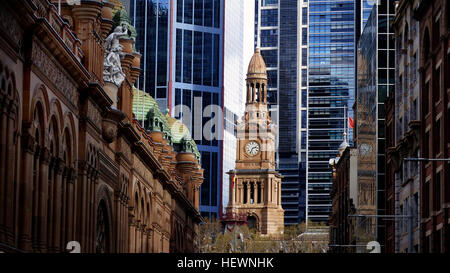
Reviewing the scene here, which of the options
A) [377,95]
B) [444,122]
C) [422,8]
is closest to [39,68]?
[444,122]

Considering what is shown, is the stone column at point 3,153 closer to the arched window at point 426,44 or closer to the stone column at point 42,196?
the stone column at point 42,196

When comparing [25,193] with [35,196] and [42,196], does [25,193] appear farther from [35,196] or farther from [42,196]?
[42,196]

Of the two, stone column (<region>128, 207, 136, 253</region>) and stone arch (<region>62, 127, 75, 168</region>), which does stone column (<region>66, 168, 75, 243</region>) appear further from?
stone column (<region>128, 207, 136, 253</region>)

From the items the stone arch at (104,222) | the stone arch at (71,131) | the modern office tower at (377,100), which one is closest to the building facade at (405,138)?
the modern office tower at (377,100)

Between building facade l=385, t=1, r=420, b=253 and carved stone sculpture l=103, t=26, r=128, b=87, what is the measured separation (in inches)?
651

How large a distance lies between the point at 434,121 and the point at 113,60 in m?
17.7

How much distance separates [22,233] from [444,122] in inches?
913

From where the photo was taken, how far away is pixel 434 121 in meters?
62.0

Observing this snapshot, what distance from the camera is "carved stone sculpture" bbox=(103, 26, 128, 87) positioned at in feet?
218

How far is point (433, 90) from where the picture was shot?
62.5 metres

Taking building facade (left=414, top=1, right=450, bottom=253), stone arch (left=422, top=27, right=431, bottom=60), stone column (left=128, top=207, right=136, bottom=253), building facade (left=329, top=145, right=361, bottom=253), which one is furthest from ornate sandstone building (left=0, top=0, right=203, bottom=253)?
building facade (left=329, top=145, right=361, bottom=253)

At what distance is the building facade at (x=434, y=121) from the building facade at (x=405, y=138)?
174cm

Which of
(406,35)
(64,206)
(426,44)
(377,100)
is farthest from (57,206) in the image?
(377,100)

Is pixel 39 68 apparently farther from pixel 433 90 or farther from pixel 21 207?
pixel 433 90
